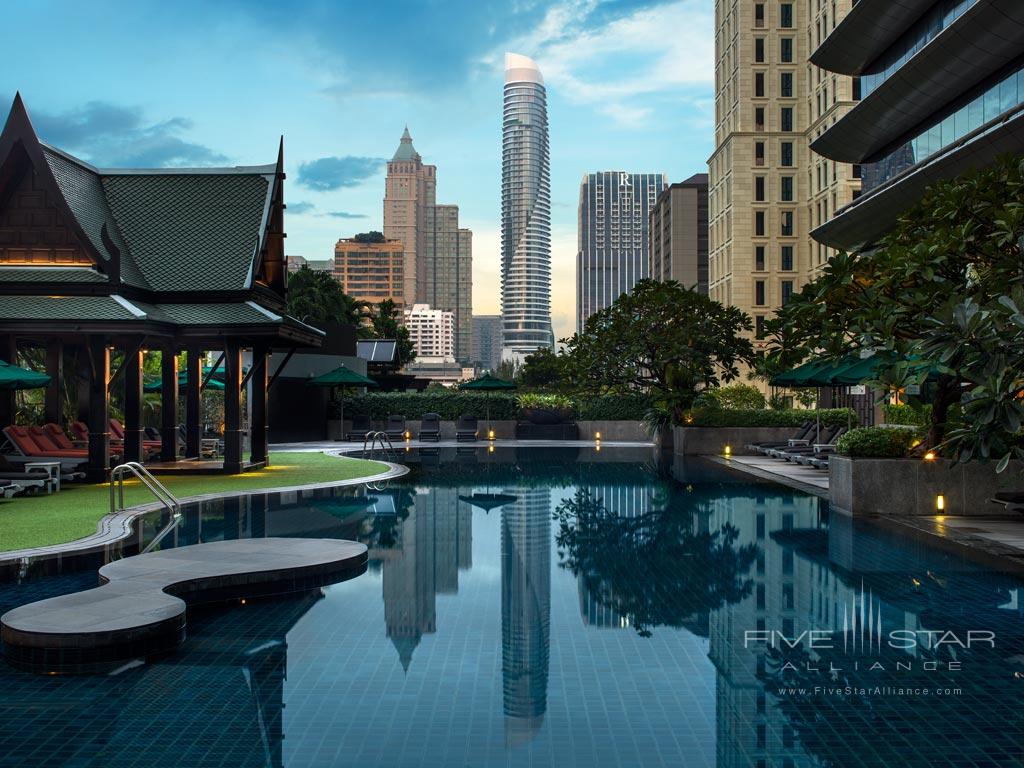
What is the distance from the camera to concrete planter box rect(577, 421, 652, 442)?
1500 inches

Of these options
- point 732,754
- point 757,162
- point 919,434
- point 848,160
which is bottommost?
point 732,754

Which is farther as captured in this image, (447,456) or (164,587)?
(447,456)

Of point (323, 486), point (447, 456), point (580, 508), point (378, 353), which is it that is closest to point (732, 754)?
point (580, 508)

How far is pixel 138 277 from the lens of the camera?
72.4 feet

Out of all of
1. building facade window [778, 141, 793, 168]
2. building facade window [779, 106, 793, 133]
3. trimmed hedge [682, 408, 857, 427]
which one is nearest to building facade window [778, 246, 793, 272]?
building facade window [778, 141, 793, 168]

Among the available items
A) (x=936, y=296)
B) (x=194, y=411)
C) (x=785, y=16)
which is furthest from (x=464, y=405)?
(x=785, y=16)

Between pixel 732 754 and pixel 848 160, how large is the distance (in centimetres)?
4495

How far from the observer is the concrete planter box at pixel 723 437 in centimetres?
3080

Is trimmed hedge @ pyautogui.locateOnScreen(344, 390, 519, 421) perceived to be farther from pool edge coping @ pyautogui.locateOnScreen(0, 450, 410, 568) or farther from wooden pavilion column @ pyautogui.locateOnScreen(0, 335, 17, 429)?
wooden pavilion column @ pyautogui.locateOnScreen(0, 335, 17, 429)

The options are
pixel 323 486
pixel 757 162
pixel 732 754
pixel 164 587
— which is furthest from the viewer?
pixel 757 162

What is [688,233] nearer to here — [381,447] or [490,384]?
[490,384]

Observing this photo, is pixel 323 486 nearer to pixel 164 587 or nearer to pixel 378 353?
pixel 164 587

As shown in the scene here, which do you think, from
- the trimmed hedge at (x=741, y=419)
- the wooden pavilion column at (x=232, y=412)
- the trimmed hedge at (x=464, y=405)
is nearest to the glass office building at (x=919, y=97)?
the trimmed hedge at (x=741, y=419)

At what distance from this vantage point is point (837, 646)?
7.38 meters
